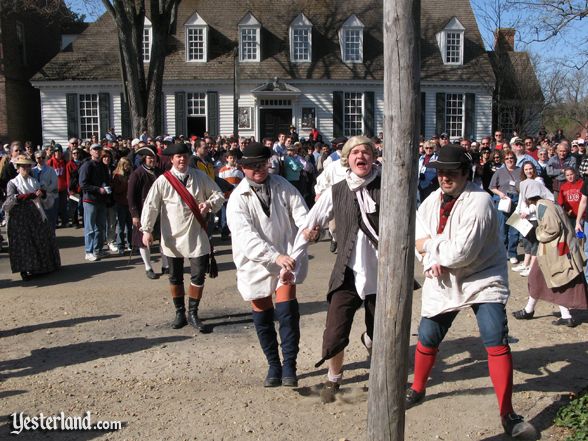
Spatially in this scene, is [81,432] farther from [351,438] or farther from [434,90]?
[434,90]

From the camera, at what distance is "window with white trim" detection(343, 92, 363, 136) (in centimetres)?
2989

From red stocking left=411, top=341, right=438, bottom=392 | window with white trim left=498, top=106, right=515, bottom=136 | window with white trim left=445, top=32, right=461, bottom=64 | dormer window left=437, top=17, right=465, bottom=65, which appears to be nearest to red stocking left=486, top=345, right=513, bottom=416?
red stocking left=411, top=341, right=438, bottom=392

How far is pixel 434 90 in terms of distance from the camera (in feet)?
99.8

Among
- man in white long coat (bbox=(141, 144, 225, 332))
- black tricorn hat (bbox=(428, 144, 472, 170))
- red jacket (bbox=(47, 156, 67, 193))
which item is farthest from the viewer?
red jacket (bbox=(47, 156, 67, 193))

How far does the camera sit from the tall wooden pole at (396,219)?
11.1 feet

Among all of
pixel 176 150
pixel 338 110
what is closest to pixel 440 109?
pixel 338 110

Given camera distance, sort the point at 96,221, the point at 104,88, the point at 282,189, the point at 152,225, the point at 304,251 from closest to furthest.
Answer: the point at 304,251
the point at 282,189
the point at 152,225
the point at 96,221
the point at 104,88

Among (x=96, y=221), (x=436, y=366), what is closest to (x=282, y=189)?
(x=436, y=366)

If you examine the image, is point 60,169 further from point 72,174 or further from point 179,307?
point 179,307

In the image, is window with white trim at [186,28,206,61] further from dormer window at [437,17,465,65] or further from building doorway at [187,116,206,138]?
dormer window at [437,17,465,65]

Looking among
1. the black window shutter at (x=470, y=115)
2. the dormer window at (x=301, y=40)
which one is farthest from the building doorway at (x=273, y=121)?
the black window shutter at (x=470, y=115)

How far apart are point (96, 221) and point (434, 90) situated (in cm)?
2261

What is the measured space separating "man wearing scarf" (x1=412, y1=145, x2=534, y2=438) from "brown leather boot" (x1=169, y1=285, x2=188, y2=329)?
3087 millimetres

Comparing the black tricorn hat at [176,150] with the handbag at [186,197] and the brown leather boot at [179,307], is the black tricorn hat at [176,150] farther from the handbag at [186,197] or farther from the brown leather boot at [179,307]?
the brown leather boot at [179,307]
